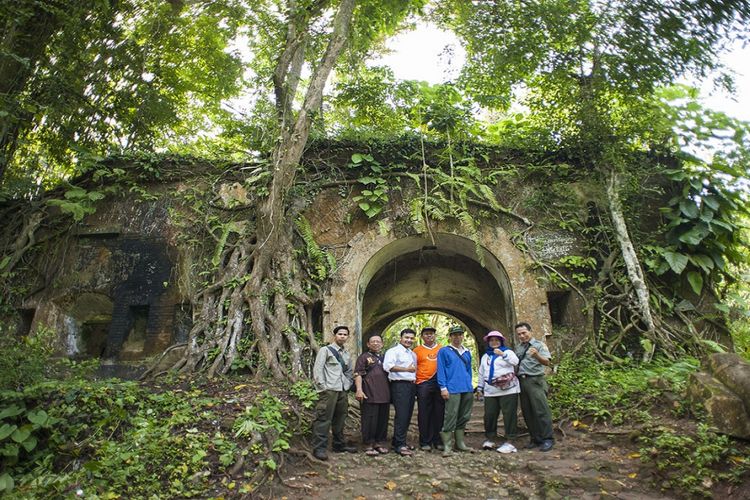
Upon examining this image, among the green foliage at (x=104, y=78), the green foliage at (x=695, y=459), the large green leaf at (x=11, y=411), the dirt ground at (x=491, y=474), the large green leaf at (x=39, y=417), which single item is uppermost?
the green foliage at (x=104, y=78)

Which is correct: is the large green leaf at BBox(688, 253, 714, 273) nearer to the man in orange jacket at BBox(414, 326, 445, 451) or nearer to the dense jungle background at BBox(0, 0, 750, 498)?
the dense jungle background at BBox(0, 0, 750, 498)

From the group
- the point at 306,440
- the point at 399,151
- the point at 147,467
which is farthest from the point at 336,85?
the point at 147,467

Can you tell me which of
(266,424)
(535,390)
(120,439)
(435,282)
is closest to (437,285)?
(435,282)

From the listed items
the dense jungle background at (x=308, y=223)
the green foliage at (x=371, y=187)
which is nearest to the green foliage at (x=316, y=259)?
the dense jungle background at (x=308, y=223)

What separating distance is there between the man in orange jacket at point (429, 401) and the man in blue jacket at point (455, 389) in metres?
0.17

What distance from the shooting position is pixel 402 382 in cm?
577

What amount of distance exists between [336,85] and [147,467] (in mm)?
8539

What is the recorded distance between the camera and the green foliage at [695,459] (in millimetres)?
3986

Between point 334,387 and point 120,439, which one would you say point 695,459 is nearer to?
point 334,387

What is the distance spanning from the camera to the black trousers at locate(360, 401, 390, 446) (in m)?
5.72

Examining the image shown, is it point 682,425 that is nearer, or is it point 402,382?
point 682,425

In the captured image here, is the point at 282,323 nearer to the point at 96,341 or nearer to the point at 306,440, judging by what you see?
the point at 306,440

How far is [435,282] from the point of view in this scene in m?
10.9

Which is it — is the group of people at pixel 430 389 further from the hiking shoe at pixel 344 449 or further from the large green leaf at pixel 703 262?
the large green leaf at pixel 703 262
